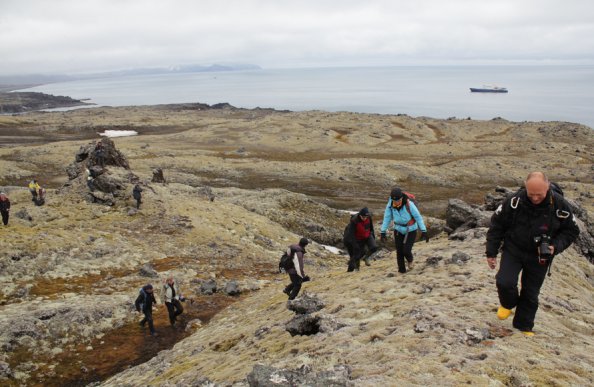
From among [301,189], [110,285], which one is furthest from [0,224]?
[301,189]

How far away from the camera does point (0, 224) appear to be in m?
29.3

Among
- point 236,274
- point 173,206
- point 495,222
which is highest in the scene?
point 495,222

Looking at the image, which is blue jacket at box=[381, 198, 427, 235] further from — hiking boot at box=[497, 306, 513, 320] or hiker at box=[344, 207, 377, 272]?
hiking boot at box=[497, 306, 513, 320]

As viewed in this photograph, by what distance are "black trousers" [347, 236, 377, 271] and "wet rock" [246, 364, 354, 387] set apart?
983 centimetres

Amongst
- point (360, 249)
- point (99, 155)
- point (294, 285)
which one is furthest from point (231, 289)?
point (99, 155)

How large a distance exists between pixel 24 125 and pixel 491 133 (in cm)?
15168

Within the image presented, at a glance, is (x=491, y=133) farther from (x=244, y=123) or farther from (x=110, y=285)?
(x=110, y=285)

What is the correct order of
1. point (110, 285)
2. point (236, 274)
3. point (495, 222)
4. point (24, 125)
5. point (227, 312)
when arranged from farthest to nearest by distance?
point (24, 125), point (236, 274), point (110, 285), point (227, 312), point (495, 222)

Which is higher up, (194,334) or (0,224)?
(0,224)

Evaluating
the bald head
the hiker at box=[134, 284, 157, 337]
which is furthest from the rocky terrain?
the bald head

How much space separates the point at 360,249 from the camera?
18766 millimetres

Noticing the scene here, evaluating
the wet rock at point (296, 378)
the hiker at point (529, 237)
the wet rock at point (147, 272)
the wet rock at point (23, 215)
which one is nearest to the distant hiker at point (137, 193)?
the wet rock at point (23, 215)

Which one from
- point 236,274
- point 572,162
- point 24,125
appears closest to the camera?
point 236,274

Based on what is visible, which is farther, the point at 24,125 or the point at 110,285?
the point at 24,125
